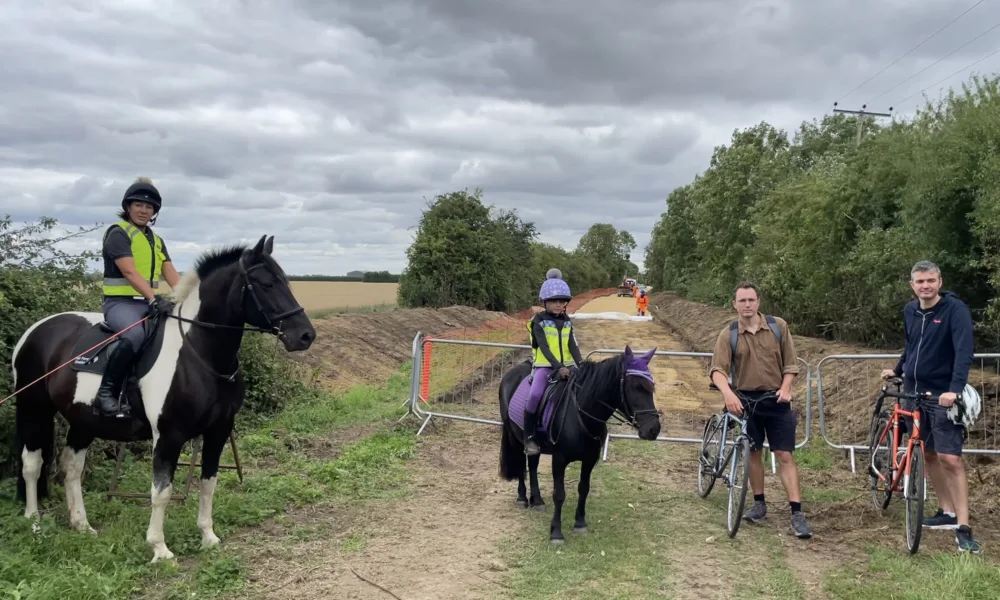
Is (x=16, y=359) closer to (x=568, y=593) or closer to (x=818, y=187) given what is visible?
(x=568, y=593)

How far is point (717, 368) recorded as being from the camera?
5.96 meters

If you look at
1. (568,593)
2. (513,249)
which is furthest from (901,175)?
(513,249)

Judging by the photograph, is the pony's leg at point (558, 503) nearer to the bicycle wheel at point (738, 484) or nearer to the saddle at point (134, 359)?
the bicycle wheel at point (738, 484)

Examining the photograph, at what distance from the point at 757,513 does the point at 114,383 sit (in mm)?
5571

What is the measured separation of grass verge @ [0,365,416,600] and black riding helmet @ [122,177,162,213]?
248cm

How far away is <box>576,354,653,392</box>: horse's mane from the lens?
529cm

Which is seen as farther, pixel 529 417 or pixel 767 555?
pixel 529 417

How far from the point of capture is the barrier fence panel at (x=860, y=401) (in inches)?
313

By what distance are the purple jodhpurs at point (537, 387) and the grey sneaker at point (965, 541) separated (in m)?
3.42

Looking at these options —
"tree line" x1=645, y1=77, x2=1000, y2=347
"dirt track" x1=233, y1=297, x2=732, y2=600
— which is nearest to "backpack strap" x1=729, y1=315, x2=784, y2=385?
"dirt track" x1=233, y1=297, x2=732, y2=600

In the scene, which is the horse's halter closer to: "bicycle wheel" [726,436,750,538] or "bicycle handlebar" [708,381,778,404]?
"bicycle handlebar" [708,381,778,404]

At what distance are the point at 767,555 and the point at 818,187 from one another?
16.6 m

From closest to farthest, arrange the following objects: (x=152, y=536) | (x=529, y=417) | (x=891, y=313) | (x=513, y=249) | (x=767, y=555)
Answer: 1. (x=152, y=536)
2. (x=767, y=555)
3. (x=529, y=417)
4. (x=891, y=313)
5. (x=513, y=249)

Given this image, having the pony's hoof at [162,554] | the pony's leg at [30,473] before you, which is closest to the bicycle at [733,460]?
the pony's hoof at [162,554]
